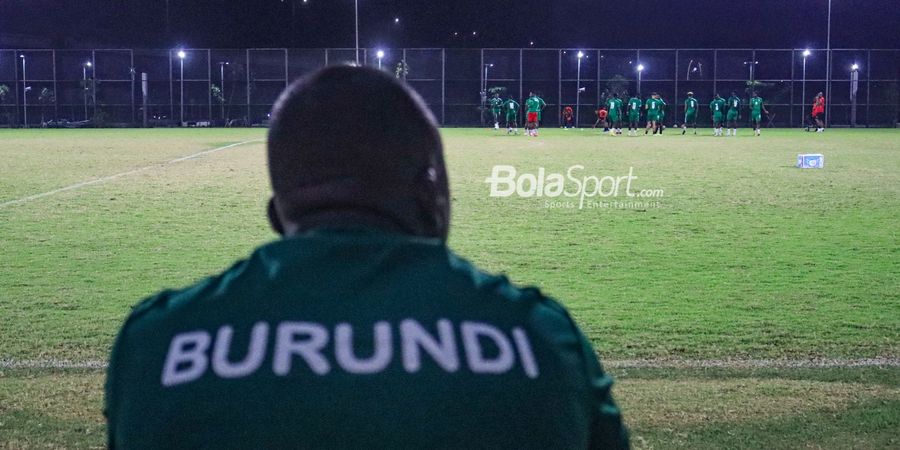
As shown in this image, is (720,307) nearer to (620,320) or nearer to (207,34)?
(620,320)

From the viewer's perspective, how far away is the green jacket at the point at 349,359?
131 cm

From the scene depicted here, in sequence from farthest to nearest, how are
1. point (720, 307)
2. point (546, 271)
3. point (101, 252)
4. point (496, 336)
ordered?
point (101, 252) < point (546, 271) < point (720, 307) < point (496, 336)

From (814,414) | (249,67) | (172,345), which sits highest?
(249,67)

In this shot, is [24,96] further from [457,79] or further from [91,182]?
[91,182]

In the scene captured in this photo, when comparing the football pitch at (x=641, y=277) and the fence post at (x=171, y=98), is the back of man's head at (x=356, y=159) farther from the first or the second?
the fence post at (x=171, y=98)

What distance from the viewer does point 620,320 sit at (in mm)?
7125

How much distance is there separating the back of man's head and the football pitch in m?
3.24

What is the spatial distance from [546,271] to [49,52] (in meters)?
58.2

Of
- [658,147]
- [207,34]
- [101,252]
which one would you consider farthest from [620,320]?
[207,34]

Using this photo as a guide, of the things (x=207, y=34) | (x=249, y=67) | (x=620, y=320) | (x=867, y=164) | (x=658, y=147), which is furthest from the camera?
(x=207, y=34)

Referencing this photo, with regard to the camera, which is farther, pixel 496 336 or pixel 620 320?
pixel 620 320

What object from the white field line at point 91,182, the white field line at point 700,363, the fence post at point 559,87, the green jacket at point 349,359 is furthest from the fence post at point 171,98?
the green jacket at point 349,359

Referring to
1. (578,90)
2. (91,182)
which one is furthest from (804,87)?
(91,182)

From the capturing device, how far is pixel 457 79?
199 ft
